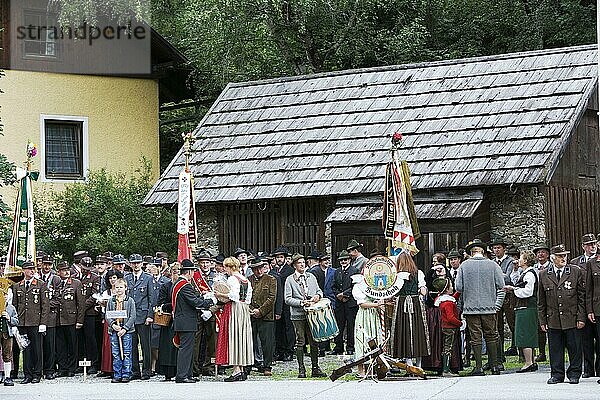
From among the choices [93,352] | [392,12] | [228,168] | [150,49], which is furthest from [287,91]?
[93,352]

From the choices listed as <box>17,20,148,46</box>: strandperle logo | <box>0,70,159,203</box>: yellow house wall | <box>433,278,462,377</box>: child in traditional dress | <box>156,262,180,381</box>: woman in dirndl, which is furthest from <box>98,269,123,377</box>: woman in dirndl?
<box>17,20,148,46</box>: strandperle logo

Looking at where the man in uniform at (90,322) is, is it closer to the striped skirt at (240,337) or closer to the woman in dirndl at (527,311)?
the striped skirt at (240,337)

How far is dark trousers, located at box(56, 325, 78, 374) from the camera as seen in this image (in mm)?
19578

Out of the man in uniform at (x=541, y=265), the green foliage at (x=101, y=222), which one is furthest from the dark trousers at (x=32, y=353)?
the green foliage at (x=101, y=222)

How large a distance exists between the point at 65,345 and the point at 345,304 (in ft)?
16.3

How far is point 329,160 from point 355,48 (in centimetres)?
1015

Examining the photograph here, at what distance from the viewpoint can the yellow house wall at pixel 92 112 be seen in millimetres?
30578

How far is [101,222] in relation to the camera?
96.0 ft

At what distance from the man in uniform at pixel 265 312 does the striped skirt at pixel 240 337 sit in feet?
1.50

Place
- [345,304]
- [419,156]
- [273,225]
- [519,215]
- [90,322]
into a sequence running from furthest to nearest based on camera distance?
[273,225] → [419,156] → [519,215] → [345,304] → [90,322]

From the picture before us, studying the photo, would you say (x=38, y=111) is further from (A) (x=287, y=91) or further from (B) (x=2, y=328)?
(B) (x=2, y=328)

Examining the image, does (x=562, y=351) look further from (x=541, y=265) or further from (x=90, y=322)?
(x=90, y=322)

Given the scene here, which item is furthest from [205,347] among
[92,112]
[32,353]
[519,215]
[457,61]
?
[92,112]

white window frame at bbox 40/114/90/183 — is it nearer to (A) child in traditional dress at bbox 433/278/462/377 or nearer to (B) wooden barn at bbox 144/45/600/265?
(B) wooden barn at bbox 144/45/600/265
